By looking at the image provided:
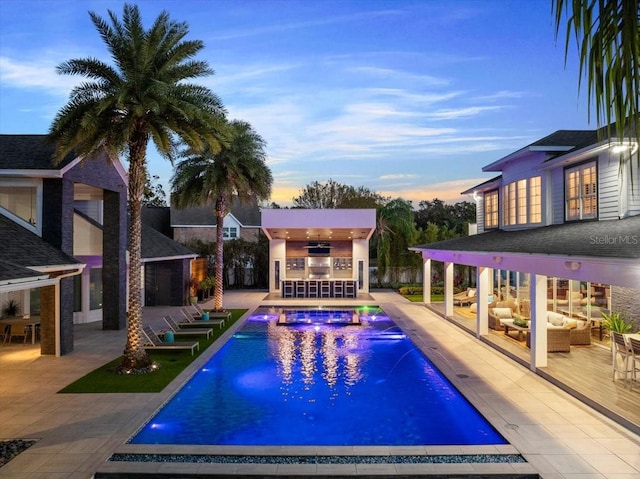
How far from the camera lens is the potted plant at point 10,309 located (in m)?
18.5

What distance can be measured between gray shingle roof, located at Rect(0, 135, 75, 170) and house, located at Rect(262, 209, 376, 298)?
1243 centimetres

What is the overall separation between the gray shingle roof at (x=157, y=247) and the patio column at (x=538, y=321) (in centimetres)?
1598

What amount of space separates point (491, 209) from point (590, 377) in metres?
12.6

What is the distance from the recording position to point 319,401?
34.3ft

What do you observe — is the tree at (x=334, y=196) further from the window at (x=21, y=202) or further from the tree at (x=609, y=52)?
the tree at (x=609, y=52)

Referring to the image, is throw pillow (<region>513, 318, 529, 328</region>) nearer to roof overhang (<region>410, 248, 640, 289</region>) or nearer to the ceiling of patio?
roof overhang (<region>410, 248, 640, 289</region>)

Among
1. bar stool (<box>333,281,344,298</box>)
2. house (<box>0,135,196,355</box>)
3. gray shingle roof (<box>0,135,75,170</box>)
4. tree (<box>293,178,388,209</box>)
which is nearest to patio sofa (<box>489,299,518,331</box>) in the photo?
bar stool (<box>333,281,344,298</box>)

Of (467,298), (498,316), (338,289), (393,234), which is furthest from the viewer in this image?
(393,234)

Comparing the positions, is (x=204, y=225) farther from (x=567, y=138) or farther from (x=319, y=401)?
(x=319, y=401)

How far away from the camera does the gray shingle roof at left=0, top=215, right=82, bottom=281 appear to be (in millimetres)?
11797

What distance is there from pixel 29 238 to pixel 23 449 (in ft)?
26.5

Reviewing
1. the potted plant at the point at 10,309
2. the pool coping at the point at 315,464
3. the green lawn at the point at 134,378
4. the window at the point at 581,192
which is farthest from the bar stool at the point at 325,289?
the pool coping at the point at 315,464

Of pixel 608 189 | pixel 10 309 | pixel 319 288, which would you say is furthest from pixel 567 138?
pixel 10 309

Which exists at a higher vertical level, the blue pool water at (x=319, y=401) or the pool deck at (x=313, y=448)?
the pool deck at (x=313, y=448)
